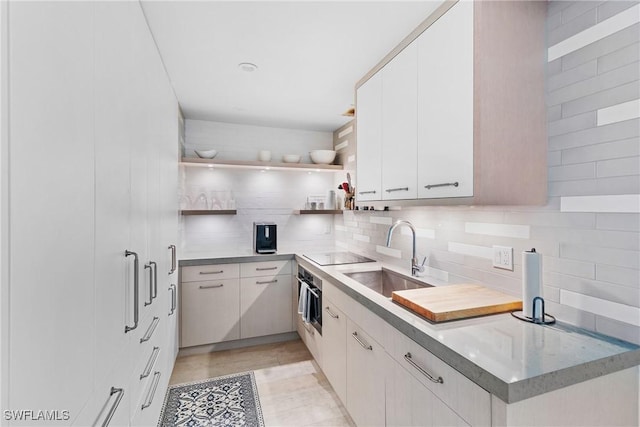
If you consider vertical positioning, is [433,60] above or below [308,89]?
below

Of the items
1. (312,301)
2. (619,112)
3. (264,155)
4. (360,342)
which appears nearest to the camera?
(619,112)

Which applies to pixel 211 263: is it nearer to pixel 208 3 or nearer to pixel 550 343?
pixel 208 3

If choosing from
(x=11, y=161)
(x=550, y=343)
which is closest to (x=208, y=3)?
(x=11, y=161)

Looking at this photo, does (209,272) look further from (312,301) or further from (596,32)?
(596,32)

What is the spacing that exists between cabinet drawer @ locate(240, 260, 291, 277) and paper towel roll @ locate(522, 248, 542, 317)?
2.22 meters

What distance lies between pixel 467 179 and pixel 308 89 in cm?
166

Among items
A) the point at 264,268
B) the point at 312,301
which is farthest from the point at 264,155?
the point at 312,301

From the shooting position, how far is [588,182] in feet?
4.04

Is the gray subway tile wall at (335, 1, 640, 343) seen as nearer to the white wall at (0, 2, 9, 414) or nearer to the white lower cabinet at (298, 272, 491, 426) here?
the white lower cabinet at (298, 272, 491, 426)

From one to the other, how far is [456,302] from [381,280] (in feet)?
3.47

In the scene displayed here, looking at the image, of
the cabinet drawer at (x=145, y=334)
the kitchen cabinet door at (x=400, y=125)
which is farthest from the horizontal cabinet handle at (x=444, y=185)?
the cabinet drawer at (x=145, y=334)

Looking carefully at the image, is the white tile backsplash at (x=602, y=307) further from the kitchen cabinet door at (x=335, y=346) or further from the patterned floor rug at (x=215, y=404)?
the patterned floor rug at (x=215, y=404)

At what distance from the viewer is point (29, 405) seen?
23.7 inches

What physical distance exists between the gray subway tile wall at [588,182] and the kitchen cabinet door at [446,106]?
1.31ft
